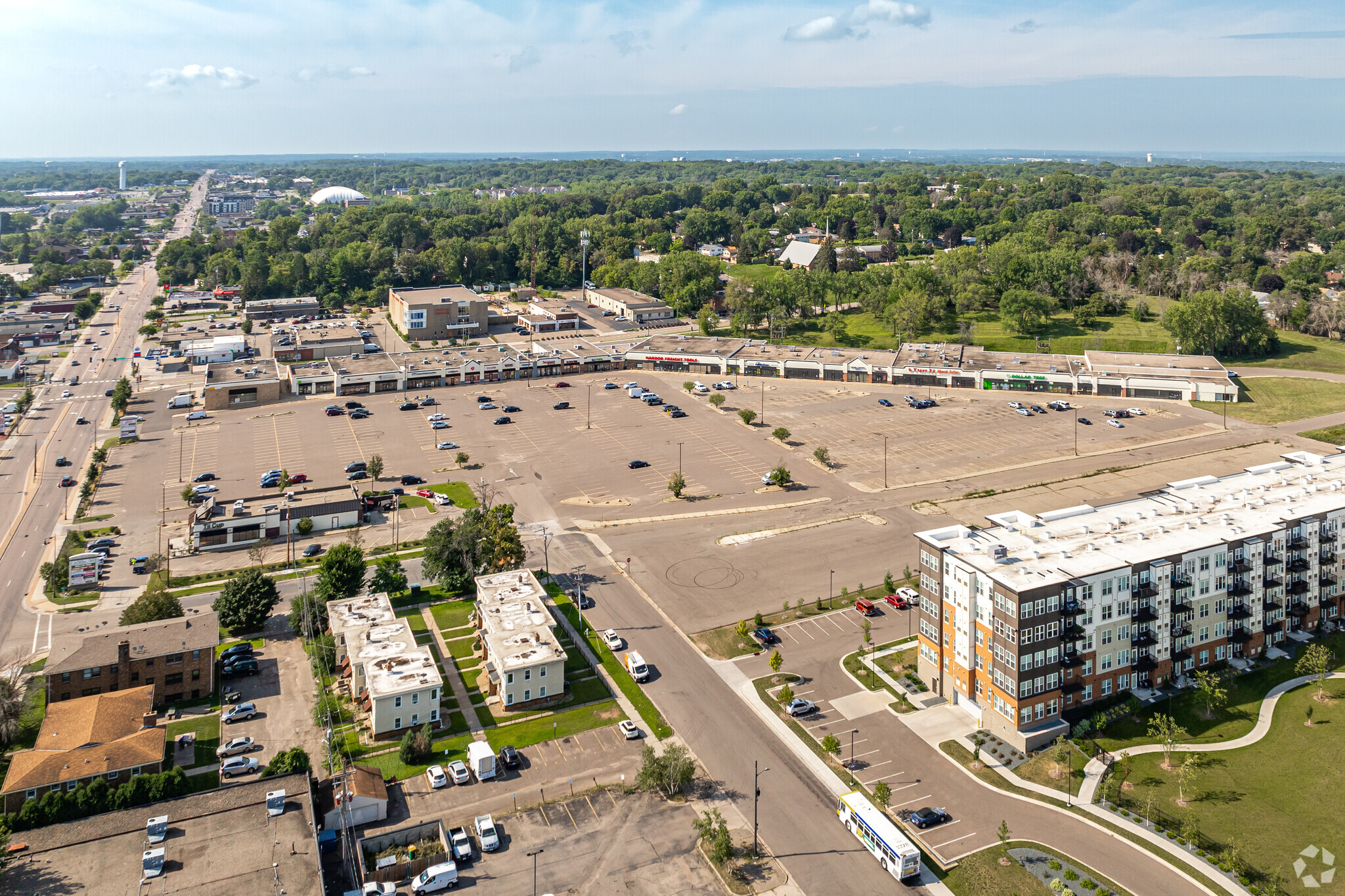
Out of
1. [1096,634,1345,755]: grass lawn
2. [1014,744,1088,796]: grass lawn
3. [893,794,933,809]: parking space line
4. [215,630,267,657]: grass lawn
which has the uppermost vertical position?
[215,630,267,657]: grass lawn

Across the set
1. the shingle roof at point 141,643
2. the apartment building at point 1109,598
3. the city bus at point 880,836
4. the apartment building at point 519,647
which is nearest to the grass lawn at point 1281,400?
the apartment building at point 1109,598

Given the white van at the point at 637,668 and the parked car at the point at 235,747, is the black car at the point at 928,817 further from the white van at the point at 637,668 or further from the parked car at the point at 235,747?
the parked car at the point at 235,747

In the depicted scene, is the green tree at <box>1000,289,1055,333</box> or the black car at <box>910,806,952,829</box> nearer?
the black car at <box>910,806,952,829</box>

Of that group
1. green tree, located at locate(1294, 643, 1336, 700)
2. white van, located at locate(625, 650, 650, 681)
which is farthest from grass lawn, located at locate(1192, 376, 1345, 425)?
white van, located at locate(625, 650, 650, 681)

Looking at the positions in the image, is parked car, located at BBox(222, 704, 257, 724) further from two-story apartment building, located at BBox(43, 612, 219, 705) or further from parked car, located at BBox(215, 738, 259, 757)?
two-story apartment building, located at BBox(43, 612, 219, 705)

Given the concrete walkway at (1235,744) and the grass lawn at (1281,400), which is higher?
the grass lawn at (1281,400)

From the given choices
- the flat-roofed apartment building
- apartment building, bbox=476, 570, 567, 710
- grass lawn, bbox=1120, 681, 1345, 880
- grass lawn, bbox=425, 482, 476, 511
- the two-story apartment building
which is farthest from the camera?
the flat-roofed apartment building
